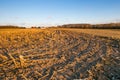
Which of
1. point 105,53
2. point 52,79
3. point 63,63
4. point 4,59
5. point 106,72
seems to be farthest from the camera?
point 105,53

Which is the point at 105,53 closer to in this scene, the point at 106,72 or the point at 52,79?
the point at 106,72

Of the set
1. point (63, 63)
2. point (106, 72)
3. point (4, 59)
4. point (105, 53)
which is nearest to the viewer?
point (106, 72)

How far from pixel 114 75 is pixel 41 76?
9.72 ft

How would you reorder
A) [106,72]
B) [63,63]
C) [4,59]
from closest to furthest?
[106,72] < [63,63] < [4,59]

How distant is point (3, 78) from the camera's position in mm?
7953

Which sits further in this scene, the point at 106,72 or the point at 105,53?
the point at 105,53

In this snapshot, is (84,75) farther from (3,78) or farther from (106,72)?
(3,78)

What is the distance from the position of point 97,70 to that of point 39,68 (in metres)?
2.54

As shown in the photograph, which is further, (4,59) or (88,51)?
(88,51)

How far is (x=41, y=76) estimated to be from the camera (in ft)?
26.1

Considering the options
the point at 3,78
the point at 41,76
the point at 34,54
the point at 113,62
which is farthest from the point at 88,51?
the point at 3,78

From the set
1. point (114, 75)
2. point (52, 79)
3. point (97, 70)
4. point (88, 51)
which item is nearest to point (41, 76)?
point (52, 79)

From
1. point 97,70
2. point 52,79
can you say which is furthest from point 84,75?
point 52,79

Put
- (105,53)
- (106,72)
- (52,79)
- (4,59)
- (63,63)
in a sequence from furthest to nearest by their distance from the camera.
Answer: (105,53) → (4,59) → (63,63) → (106,72) → (52,79)
